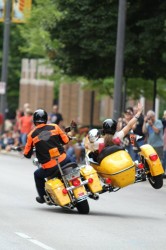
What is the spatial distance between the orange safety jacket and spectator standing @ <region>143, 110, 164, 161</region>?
9.82m

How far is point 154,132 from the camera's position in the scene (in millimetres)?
26281

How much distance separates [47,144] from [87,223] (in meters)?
1.90

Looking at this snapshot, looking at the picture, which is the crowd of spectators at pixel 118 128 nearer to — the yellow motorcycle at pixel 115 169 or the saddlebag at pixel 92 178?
the yellow motorcycle at pixel 115 169

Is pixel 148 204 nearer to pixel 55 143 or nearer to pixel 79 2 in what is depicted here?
pixel 55 143

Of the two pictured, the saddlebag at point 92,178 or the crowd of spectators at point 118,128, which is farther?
the crowd of spectators at point 118,128

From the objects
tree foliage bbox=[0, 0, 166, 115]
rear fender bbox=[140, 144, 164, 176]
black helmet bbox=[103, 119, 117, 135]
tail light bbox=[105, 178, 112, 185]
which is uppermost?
tree foliage bbox=[0, 0, 166, 115]

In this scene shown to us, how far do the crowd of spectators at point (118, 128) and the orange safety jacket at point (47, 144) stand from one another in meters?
1.53

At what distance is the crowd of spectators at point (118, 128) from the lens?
26.3 meters

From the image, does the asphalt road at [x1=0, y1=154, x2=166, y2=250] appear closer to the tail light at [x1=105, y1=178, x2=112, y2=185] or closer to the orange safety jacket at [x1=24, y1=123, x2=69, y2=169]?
the tail light at [x1=105, y1=178, x2=112, y2=185]

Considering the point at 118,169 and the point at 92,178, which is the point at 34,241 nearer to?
the point at 92,178

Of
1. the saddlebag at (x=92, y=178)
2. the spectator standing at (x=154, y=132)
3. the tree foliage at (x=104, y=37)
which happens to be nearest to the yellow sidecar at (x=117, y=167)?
the saddlebag at (x=92, y=178)

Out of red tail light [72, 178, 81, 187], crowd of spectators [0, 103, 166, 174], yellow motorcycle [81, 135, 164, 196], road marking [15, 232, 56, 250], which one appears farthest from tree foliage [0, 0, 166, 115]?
road marking [15, 232, 56, 250]

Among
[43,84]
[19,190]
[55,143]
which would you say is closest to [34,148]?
[55,143]

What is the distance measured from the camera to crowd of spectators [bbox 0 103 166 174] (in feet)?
86.3
